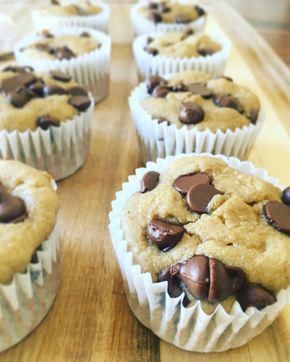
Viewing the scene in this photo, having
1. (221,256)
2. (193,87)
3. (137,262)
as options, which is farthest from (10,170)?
(193,87)

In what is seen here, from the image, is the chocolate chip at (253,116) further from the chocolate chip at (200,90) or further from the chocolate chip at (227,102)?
the chocolate chip at (200,90)

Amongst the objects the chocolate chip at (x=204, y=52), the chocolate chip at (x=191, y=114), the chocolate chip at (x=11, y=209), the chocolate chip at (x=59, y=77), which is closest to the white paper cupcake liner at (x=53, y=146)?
the chocolate chip at (x=59, y=77)

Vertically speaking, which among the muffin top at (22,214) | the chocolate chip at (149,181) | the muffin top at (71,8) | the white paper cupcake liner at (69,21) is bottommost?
the white paper cupcake liner at (69,21)

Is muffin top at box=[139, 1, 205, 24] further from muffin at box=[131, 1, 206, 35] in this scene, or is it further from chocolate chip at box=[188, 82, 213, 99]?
chocolate chip at box=[188, 82, 213, 99]

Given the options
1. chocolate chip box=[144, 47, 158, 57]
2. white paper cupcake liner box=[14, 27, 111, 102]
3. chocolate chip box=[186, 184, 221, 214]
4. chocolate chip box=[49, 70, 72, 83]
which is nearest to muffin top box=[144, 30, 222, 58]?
chocolate chip box=[144, 47, 158, 57]

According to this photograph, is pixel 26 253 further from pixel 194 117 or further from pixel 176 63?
pixel 176 63
